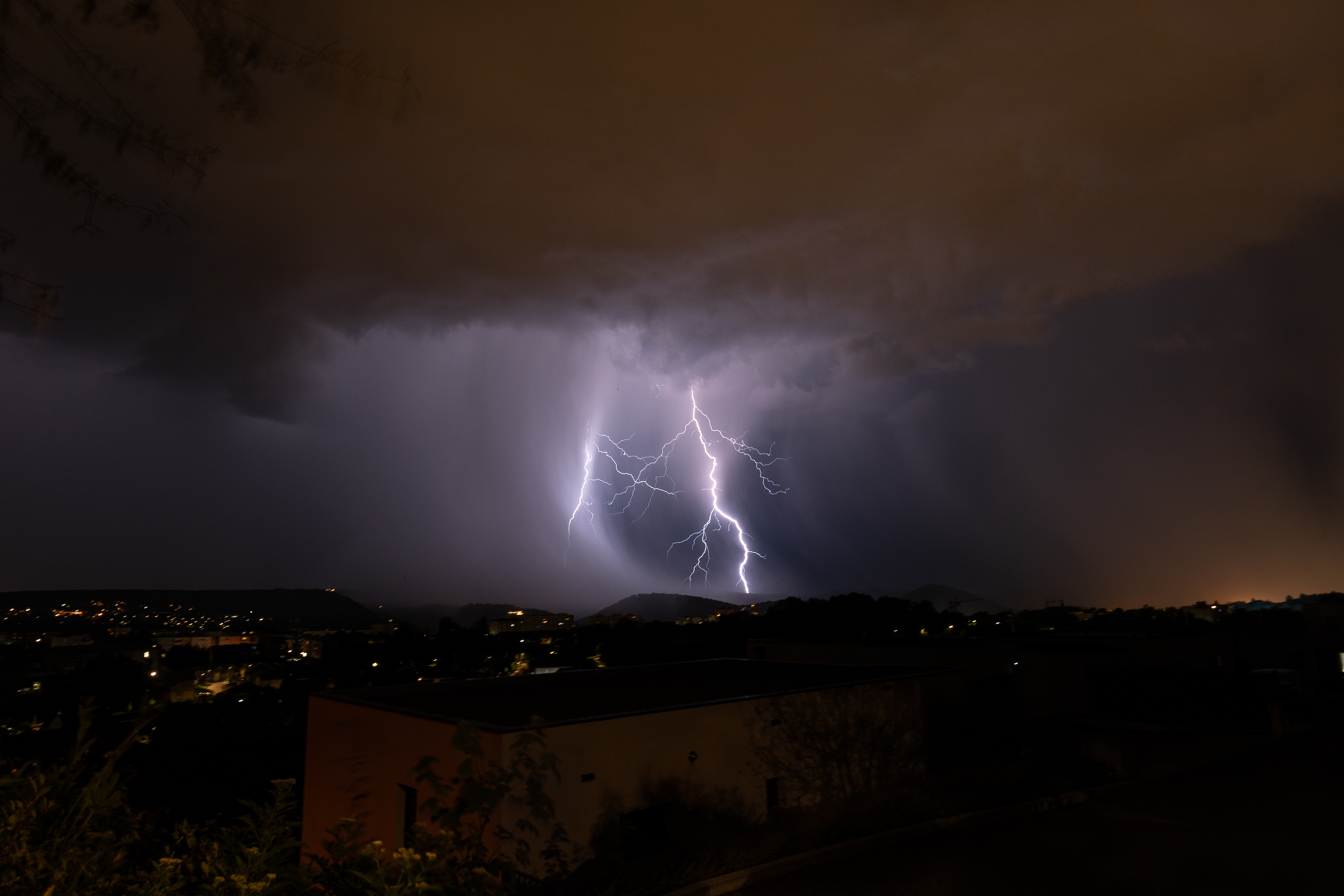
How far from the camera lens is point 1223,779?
11242mm

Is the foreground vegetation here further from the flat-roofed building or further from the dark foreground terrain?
the dark foreground terrain

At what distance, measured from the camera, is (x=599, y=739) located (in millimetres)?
8375

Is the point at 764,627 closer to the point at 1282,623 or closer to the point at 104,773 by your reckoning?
the point at 1282,623

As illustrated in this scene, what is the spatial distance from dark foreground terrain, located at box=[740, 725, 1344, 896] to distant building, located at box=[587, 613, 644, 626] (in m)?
44.6

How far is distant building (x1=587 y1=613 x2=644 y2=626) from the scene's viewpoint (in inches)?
2285

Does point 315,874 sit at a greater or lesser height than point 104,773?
lesser

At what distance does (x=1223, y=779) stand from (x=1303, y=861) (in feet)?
15.1

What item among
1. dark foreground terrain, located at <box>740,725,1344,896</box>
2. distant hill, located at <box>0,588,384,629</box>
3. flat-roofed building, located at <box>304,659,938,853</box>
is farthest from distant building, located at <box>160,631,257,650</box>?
dark foreground terrain, located at <box>740,725,1344,896</box>

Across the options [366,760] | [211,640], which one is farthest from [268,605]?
[366,760]

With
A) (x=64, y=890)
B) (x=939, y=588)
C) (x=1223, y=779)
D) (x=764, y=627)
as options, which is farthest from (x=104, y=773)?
(x=939, y=588)

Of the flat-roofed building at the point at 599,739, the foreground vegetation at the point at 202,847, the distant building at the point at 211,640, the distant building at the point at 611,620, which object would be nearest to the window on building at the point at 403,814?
the flat-roofed building at the point at 599,739

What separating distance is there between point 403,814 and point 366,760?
1.29 metres

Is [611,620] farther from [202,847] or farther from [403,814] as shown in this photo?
[202,847]

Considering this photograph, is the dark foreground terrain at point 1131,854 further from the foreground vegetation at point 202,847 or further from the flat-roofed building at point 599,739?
the foreground vegetation at point 202,847
